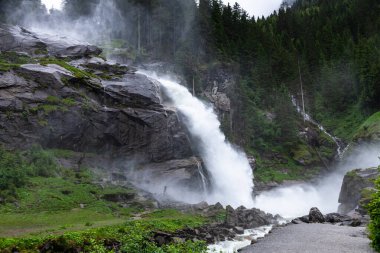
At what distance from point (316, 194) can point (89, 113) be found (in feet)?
127

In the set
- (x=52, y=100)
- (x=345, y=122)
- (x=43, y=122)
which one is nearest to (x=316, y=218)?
(x=43, y=122)

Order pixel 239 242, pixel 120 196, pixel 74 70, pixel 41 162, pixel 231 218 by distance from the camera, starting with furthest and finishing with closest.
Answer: pixel 74 70, pixel 41 162, pixel 120 196, pixel 231 218, pixel 239 242

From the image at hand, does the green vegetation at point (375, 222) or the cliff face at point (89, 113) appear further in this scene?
the cliff face at point (89, 113)

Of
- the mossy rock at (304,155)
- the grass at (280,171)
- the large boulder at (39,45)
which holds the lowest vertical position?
the grass at (280,171)

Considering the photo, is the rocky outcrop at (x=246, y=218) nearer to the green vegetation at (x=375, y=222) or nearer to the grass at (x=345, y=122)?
the green vegetation at (x=375, y=222)

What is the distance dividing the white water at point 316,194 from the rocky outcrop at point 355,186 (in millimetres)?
7745

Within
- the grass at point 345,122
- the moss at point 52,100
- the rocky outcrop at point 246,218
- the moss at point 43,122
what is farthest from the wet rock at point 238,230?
the grass at point 345,122

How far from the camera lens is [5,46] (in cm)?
5825

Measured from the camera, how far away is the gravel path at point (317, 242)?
65.2 feet

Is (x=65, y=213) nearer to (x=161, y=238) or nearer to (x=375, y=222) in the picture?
(x=161, y=238)

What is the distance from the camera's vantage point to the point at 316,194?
200 feet

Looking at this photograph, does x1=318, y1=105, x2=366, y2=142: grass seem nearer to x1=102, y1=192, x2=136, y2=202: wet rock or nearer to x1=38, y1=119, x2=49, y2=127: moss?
x1=102, y1=192, x2=136, y2=202: wet rock

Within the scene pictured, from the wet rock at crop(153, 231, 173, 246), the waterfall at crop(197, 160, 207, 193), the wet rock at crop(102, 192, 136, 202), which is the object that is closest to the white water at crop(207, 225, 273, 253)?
the wet rock at crop(153, 231, 173, 246)

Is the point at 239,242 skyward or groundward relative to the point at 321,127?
groundward
